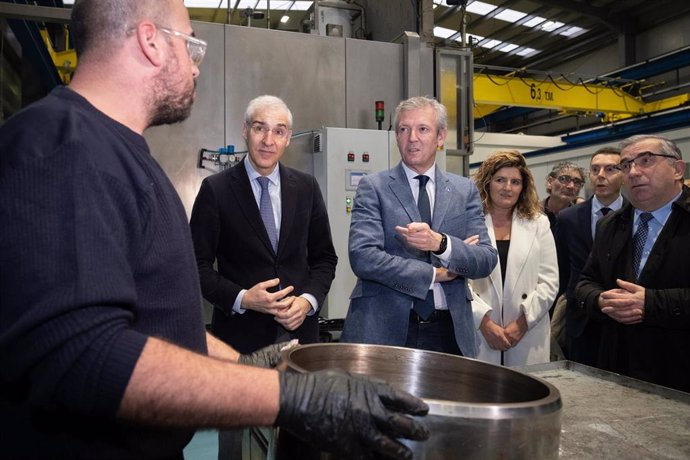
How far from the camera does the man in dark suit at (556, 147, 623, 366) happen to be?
252cm

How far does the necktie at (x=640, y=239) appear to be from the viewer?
2045 millimetres

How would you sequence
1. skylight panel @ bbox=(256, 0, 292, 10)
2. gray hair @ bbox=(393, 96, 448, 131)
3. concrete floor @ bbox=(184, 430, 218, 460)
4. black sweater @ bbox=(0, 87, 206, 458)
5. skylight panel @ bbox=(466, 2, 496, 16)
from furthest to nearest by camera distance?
1. skylight panel @ bbox=(466, 2, 496, 16)
2. skylight panel @ bbox=(256, 0, 292, 10)
3. concrete floor @ bbox=(184, 430, 218, 460)
4. gray hair @ bbox=(393, 96, 448, 131)
5. black sweater @ bbox=(0, 87, 206, 458)

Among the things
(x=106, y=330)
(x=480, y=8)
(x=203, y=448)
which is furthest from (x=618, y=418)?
(x=480, y=8)

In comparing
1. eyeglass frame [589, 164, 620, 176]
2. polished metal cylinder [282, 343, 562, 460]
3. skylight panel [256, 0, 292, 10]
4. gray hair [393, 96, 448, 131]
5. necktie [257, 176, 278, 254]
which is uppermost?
skylight panel [256, 0, 292, 10]

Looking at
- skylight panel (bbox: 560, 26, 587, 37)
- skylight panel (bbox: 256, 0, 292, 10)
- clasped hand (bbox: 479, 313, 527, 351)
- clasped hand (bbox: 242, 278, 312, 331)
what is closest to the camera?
clasped hand (bbox: 242, 278, 312, 331)

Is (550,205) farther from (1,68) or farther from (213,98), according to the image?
(1,68)

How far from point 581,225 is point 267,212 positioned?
167 centimetres

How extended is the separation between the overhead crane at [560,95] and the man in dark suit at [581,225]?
3643mm

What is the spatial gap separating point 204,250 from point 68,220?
1.25 m

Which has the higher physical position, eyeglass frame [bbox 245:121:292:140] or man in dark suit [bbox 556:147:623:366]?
eyeglass frame [bbox 245:121:292:140]

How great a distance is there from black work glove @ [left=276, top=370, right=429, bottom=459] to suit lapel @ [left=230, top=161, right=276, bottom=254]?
124 centimetres

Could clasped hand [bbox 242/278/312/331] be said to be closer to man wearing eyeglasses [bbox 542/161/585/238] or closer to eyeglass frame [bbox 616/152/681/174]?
eyeglass frame [bbox 616/152/681/174]

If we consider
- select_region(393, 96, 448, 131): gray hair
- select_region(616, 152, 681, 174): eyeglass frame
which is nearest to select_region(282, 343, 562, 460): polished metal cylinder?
select_region(393, 96, 448, 131): gray hair

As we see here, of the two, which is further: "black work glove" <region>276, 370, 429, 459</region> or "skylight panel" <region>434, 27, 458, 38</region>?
"skylight panel" <region>434, 27, 458, 38</region>
